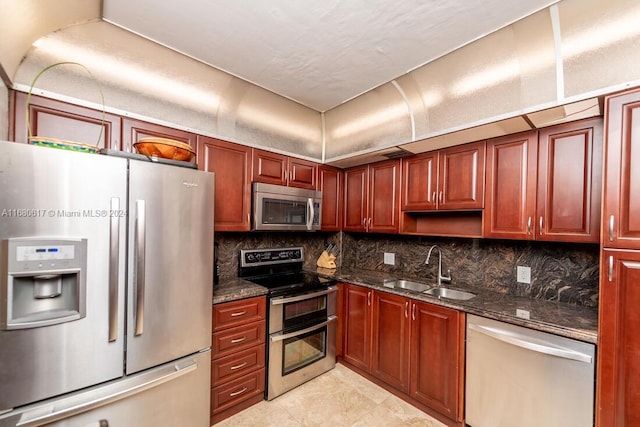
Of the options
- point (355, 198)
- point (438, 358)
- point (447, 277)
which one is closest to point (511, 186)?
point (447, 277)

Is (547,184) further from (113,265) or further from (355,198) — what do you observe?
(113,265)

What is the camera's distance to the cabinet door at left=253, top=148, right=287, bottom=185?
2523mm

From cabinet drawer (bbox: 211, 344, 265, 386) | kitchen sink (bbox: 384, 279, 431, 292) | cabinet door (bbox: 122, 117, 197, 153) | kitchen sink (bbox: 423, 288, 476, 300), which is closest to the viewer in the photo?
cabinet door (bbox: 122, 117, 197, 153)

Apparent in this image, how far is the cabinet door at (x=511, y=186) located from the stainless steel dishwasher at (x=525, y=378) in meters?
0.69

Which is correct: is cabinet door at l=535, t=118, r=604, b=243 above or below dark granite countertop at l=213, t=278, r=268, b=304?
above

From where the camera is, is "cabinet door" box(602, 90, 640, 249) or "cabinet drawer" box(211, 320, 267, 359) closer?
"cabinet door" box(602, 90, 640, 249)

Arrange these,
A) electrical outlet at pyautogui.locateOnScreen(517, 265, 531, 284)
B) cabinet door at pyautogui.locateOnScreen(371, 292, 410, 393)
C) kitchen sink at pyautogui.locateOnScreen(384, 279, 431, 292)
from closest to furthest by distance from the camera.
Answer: electrical outlet at pyautogui.locateOnScreen(517, 265, 531, 284) < cabinet door at pyautogui.locateOnScreen(371, 292, 410, 393) < kitchen sink at pyautogui.locateOnScreen(384, 279, 431, 292)

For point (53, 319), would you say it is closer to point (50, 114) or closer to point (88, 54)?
point (50, 114)

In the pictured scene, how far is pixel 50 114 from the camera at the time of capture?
1.61 meters

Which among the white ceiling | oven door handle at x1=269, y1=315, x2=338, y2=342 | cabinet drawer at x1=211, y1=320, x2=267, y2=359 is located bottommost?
oven door handle at x1=269, y1=315, x2=338, y2=342

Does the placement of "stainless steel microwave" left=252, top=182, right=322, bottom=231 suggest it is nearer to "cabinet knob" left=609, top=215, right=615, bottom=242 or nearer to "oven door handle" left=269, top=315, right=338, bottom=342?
"oven door handle" left=269, top=315, right=338, bottom=342

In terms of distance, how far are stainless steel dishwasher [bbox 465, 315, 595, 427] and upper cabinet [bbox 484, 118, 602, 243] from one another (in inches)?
26.5

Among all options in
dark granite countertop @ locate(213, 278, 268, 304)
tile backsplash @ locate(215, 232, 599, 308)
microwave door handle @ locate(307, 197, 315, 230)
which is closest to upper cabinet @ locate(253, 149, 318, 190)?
microwave door handle @ locate(307, 197, 315, 230)

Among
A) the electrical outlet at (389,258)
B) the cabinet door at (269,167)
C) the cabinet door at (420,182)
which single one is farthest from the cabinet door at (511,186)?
the cabinet door at (269,167)
